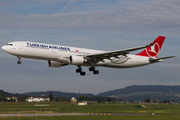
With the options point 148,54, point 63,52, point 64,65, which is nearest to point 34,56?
point 63,52

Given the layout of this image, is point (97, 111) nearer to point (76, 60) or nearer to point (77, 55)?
point (77, 55)

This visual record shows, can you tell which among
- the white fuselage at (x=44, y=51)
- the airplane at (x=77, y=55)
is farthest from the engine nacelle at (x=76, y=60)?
the white fuselage at (x=44, y=51)

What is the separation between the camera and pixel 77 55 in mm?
47688

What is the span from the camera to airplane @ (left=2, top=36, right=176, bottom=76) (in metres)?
43.8

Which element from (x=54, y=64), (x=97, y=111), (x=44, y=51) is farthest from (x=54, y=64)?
(x=97, y=111)

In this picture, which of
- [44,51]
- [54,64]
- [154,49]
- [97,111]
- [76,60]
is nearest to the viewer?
[44,51]

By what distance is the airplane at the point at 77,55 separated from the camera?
4378 centimetres

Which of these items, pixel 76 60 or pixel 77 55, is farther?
pixel 77 55

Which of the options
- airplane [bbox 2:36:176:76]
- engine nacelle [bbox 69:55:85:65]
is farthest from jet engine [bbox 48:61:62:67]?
engine nacelle [bbox 69:55:85:65]

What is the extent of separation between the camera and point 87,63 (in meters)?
49.0

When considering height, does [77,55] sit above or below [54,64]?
above

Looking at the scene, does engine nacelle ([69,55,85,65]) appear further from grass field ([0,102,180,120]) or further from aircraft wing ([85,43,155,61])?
grass field ([0,102,180,120])

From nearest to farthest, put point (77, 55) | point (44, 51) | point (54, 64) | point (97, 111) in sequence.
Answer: point (44, 51), point (77, 55), point (54, 64), point (97, 111)

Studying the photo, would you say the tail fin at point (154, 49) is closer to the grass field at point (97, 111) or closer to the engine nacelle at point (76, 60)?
the grass field at point (97, 111)
